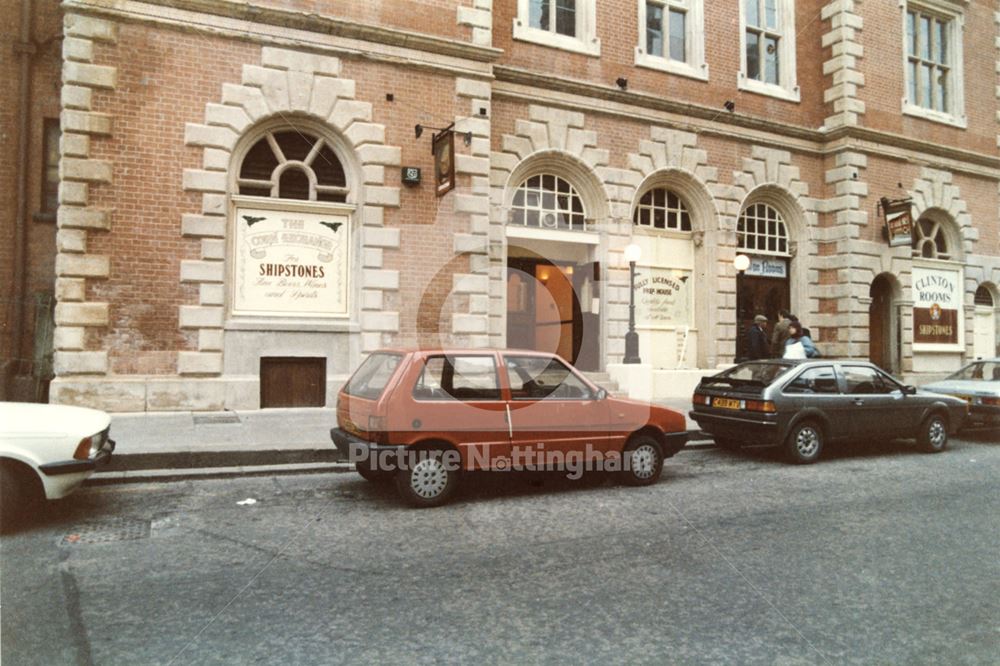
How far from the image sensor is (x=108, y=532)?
5387 millimetres

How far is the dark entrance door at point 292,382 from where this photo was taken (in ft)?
37.8

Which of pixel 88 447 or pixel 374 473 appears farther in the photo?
pixel 374 473

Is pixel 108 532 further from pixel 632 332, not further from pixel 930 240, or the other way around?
pixel 930 240

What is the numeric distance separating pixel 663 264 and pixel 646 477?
358 inches

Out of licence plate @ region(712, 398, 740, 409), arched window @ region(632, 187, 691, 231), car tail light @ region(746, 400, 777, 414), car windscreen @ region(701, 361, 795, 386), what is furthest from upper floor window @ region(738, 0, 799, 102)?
car tail light @ region(746, 400, 777, 414)

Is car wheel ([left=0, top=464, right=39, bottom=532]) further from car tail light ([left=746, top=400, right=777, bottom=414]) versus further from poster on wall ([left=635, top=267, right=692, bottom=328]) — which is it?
poster on wall ([left=635, top=267, right=692, bottom=328])

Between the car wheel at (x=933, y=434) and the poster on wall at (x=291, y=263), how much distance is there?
975cm

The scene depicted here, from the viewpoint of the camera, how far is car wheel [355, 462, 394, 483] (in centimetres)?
657

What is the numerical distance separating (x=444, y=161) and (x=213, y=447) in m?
6.46

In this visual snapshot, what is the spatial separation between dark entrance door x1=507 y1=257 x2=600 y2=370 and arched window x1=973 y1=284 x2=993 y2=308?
13354 mm

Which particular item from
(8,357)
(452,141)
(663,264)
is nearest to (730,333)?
(663,264)

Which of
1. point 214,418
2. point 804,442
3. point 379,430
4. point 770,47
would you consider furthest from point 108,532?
point 770,47

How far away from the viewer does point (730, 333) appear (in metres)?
15.9

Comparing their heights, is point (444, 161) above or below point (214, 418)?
above
